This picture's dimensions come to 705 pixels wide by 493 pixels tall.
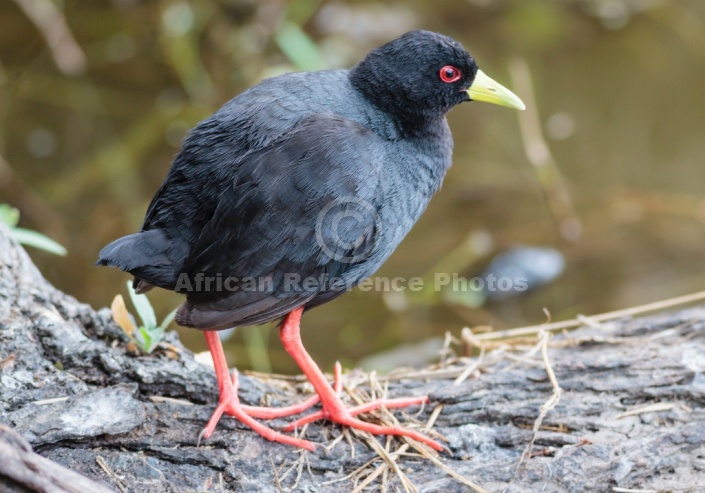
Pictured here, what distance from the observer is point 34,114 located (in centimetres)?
673

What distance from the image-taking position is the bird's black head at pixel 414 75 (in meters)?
3.19

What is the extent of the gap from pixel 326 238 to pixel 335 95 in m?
0.62

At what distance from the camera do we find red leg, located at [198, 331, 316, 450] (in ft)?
9.85

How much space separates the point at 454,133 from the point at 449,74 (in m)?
3.64

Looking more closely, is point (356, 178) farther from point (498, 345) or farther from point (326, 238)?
point (498, 345)

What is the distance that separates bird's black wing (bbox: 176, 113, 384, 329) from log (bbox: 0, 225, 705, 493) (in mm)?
406

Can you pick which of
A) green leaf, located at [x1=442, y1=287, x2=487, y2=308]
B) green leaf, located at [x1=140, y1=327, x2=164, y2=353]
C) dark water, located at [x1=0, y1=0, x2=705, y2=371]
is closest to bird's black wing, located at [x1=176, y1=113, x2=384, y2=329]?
green leaf, located at [x1=140, y1=327, x2=164, y2=353]

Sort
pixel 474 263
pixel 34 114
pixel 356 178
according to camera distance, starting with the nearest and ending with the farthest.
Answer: pixel 356 178 < pixel 474 263 < pixel 34 114

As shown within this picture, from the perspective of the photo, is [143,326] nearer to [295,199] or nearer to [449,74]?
[295,199]

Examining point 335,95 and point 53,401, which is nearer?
point 53,401

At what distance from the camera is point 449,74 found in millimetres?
3254

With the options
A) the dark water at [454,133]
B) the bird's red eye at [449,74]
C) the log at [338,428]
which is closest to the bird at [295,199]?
the bird's red eye at [449,74]

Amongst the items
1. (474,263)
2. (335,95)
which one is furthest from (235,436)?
(474,263)

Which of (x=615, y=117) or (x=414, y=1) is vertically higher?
(x=414, y=1)
